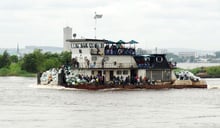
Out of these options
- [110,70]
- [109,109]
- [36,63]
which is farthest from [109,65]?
[36,63]

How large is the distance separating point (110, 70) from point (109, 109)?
2729cm

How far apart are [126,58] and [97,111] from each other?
31955 mm

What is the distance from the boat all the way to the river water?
216 centimetres

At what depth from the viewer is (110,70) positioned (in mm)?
86375

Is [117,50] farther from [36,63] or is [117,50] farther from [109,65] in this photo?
[36,63]

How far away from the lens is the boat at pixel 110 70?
276 ft

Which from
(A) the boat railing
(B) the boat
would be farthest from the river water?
(A) the boat railing

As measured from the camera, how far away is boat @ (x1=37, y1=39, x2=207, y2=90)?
84250 mm

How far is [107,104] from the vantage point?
211 feet

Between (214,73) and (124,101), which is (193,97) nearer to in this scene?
(124,101)

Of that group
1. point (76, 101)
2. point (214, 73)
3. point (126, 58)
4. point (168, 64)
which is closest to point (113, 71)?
point (126, 58)

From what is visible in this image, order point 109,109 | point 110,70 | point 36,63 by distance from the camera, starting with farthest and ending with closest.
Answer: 1. point 36,63
2. point 110,70
3. point 109,109

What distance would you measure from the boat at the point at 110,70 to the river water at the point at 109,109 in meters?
2.16

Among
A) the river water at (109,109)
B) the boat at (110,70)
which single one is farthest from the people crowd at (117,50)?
the river water at (109,109)
